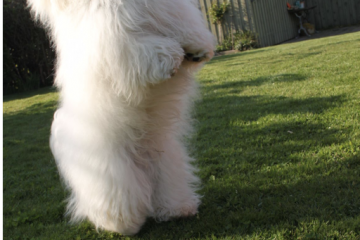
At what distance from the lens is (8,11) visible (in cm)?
1120

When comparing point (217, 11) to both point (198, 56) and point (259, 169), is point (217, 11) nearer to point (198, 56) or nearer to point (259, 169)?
point (259, 169)

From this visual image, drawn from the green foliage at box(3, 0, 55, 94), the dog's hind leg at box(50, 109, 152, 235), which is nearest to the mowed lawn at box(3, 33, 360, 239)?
the dog's hind leg at box(50, 109, 152, 235)

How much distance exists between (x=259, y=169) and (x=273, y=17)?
11869 millimetres

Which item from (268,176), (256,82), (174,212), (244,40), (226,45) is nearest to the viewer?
(174,212)

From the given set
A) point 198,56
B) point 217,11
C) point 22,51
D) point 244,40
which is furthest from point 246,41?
point 198,56

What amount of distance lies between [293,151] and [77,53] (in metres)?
2.28

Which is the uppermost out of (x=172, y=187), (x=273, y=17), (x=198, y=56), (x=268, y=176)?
(x=273, y=17)

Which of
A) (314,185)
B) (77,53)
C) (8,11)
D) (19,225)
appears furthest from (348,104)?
(8,11)

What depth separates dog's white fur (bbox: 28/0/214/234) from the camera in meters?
1.81

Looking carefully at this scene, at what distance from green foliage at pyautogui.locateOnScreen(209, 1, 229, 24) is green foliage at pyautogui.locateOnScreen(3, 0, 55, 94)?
20.4 feet

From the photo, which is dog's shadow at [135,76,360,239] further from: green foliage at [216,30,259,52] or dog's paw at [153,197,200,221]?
green foliage at [216,30,259,52]

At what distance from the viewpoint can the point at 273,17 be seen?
13688mm

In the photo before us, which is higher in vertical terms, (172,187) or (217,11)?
(217,11)

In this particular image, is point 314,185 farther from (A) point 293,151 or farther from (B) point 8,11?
(B) point 8,11
